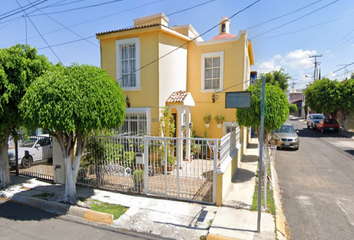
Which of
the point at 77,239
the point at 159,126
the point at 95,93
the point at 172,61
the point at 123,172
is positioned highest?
the point at 172,61

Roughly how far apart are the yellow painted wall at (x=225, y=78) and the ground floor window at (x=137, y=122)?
3.05 m

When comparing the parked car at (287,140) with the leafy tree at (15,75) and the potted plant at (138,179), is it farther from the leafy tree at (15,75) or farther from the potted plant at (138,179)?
the leafy tree at (15,75)

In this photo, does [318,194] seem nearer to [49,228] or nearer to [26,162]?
[49,228]

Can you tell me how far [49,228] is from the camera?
4613 millimetres

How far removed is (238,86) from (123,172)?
6676 millimetres

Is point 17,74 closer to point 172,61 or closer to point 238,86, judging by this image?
point 172,61

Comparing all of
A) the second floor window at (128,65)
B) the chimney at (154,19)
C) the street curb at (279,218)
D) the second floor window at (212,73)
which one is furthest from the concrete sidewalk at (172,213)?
the chimney at (154,19)

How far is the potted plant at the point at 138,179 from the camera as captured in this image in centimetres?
620

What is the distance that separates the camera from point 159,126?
8695 mm

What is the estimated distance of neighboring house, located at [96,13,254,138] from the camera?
875 centimetres

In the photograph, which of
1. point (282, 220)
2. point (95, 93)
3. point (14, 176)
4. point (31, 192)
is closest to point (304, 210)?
point (282, 220)

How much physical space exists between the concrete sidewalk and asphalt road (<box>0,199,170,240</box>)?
0.64ft

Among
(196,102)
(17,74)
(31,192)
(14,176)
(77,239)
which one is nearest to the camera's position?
(77,239)

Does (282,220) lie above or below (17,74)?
below
